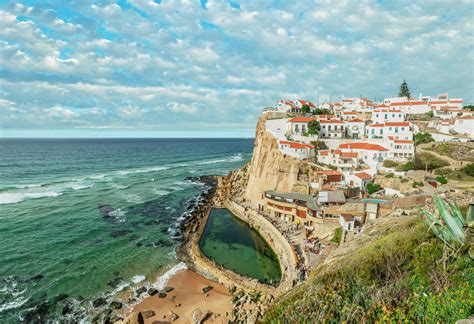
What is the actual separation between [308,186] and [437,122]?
34.8m

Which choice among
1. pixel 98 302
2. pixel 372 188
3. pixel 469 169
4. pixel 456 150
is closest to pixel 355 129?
pixel 456 150

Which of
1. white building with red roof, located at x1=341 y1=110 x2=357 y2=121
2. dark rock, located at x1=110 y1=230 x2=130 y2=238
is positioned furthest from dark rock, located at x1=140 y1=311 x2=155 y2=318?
white building with red roof, located at x1=341 y1=110 x2=357 y2=121

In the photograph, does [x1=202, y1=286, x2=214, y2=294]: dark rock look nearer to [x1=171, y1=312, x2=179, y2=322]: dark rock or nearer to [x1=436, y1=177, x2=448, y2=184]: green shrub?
[x1=171, y1=312, x2=179, y2=322]: dark rock

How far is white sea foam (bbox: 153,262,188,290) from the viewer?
94.2ft

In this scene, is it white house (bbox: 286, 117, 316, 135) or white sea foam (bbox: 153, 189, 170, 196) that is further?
white sea foam (bbox: 153, 189, 170, 196)

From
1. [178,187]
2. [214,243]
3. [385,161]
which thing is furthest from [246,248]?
[178,187]

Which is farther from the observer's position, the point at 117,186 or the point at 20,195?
the point at 117,186

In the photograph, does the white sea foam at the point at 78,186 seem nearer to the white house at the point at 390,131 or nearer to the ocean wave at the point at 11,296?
the ocean wave at the point at 11,296

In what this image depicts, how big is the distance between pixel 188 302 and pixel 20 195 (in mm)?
50592

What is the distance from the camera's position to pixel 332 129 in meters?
62.8

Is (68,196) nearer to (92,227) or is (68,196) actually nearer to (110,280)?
(92,227)

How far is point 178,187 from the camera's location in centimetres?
6925

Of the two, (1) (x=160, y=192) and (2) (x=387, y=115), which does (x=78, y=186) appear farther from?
(2) (x=387, y=115)

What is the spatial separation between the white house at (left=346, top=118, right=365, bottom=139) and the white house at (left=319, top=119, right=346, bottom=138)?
4.19 ft
